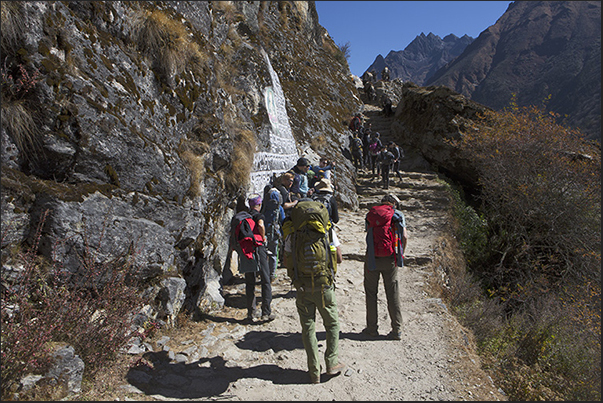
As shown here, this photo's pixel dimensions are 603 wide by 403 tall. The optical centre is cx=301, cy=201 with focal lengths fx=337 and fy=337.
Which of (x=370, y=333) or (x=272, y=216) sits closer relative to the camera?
(x=370, y=333)

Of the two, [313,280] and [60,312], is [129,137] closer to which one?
[60,312]

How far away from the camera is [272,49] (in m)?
14.8

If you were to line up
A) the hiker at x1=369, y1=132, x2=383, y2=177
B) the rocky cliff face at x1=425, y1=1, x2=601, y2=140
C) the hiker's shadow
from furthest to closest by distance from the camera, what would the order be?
the rocky cliff face at x1=425, y1=1, x2=601, y2=140 < the hiker at x1=369, y1=132, x2=383, y2=177 < the hiker's shadow

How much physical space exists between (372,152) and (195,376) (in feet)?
42.9

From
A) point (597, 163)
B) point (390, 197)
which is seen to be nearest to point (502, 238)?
point (597, 163)

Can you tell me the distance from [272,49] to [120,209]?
41.5ft

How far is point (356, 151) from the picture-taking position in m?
16.2

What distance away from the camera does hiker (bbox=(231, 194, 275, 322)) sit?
4938 mm

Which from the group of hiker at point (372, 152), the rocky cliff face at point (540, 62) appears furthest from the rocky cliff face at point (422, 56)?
the group of hiker at point (372, 152)

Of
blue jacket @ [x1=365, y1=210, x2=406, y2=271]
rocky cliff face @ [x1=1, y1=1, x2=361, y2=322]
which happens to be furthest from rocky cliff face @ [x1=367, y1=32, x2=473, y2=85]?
blue jacket @ [x1=365, y1=210, x2=406, y2=271]

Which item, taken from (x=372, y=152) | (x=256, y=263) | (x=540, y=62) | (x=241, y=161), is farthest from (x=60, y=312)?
(x=540, y=62)

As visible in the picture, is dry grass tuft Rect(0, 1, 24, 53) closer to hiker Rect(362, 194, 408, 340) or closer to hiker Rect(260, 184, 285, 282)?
hiker Rect(260, 184, 285, 282)

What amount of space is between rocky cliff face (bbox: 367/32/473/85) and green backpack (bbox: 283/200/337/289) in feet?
353

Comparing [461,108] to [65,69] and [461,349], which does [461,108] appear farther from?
[65,69]
